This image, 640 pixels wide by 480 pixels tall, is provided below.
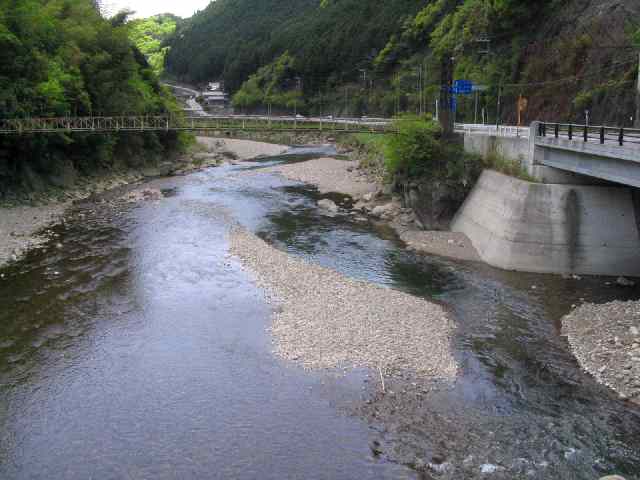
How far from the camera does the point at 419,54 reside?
88.1 metres

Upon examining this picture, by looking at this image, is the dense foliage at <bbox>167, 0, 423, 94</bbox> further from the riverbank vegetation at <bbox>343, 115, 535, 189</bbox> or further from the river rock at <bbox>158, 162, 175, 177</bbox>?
the riverbank vegetation at <bbox>343, 115, 535, 189</bbox>

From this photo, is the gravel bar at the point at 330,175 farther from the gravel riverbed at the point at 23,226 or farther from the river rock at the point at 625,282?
the river rock at the point at 625,282

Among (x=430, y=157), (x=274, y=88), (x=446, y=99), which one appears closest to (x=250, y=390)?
(x=430, y=157)

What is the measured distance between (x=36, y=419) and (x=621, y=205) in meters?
22.3

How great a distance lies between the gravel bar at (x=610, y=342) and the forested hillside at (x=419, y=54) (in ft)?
66.1

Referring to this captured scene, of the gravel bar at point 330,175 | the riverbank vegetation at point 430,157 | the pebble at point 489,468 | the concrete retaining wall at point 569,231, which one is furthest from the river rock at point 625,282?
the gravel bar at point 330,175

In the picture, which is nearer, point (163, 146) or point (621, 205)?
point (621, 205)

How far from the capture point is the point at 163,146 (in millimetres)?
59656

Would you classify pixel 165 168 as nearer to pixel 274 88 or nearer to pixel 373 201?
pixel 373 201

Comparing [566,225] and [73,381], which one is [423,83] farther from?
[73,381]

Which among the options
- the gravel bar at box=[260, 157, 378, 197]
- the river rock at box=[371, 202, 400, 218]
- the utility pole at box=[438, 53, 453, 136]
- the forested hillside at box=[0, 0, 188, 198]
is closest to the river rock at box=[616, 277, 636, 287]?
the utility pole at box=[438, 53, 453, 136]

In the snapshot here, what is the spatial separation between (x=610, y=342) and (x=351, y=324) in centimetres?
765

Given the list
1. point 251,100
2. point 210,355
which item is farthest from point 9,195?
point 251,100

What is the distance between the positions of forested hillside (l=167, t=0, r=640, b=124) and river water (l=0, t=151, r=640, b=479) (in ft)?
66.1
